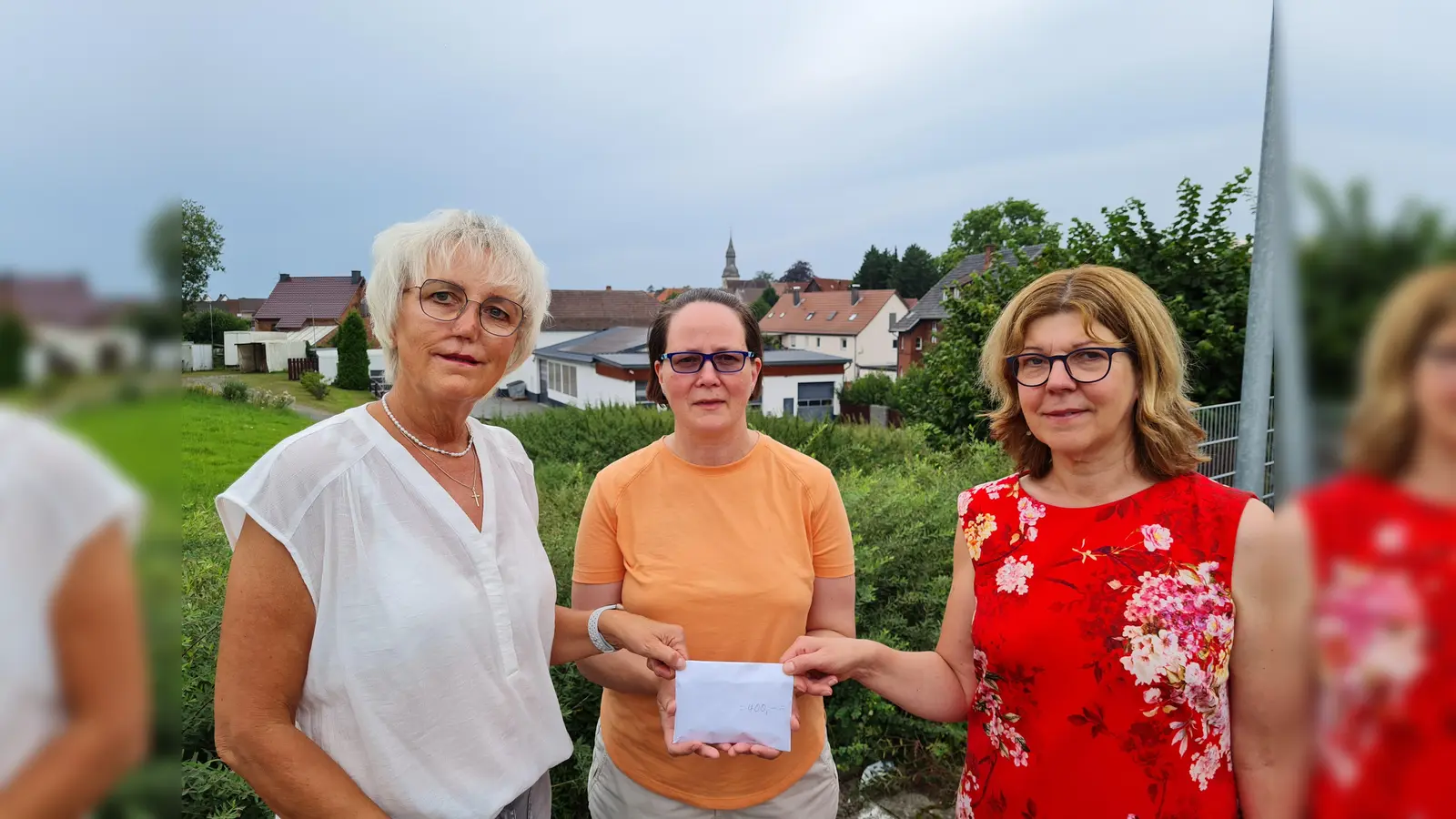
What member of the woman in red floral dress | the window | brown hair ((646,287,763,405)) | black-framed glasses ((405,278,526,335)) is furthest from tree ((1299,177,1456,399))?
the window

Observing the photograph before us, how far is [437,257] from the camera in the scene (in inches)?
77.9

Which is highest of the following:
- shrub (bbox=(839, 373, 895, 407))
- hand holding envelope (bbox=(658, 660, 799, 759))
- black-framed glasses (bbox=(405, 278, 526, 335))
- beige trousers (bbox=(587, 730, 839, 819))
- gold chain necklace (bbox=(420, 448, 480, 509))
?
black-framed glasses (bbox=(405, 278, 526, 335))

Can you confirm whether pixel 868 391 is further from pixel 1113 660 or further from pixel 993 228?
pixel 1113 660

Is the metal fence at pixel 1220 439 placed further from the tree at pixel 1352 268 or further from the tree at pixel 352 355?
the tree at pixel 1352 268

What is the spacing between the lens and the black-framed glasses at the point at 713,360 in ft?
8.23

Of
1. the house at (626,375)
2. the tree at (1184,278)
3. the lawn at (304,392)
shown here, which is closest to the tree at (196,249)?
the lawn at (304,392)

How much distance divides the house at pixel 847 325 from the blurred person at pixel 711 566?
47.4m

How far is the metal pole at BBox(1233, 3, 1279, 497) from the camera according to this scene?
1.20 feet

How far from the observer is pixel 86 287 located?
0.30 meters

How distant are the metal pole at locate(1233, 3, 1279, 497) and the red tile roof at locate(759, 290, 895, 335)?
52.9m

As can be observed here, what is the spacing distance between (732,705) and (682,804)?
0.46m

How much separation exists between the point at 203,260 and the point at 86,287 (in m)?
0.22

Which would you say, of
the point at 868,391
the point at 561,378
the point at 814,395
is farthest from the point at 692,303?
the point at 868,391

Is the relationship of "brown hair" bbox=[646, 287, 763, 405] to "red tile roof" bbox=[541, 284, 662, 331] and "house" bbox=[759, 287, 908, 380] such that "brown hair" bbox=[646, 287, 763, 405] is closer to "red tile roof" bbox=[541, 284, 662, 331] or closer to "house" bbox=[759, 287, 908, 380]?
"red tile roof" bbox=[541, 284, 662, 331]
